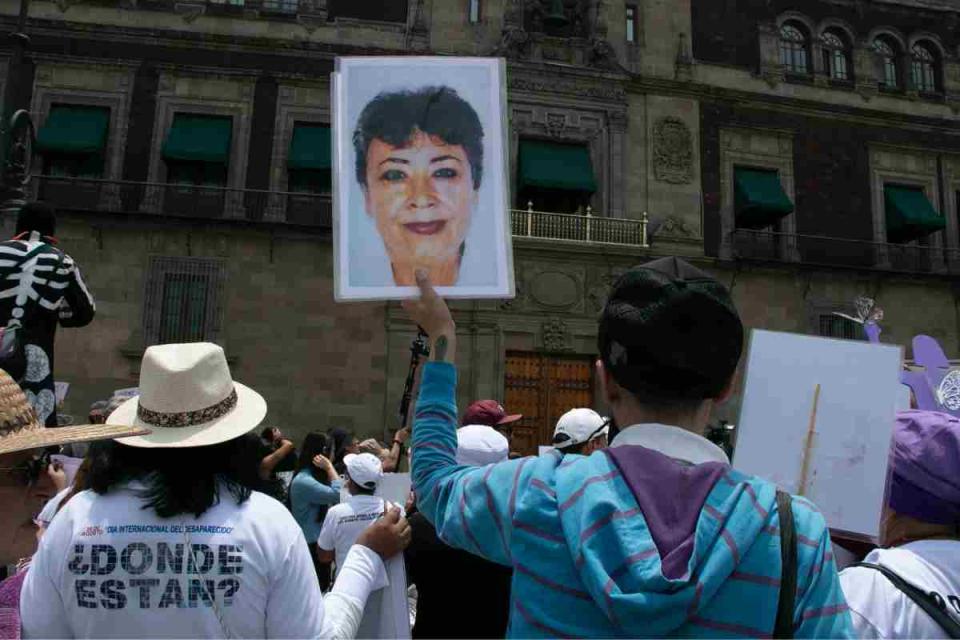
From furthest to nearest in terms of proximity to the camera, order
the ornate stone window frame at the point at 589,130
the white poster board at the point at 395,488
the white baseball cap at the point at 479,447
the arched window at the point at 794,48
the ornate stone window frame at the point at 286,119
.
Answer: the arched window at the point at 794,48
the ornate stone window frame at the point at 589,130
the ornate stone window frame at the point at 286,119
the white poster board at the point at 395,488
the white baseball cap at the point at 479,447

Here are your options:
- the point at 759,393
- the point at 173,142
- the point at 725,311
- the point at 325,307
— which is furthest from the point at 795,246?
the point at 725,311

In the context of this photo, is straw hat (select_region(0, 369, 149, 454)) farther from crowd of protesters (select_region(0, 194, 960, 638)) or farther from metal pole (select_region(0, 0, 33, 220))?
metal pole (select_region(0, 0, 33, 220))

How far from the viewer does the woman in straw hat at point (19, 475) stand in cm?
214

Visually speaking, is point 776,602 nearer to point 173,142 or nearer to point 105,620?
point 105,620

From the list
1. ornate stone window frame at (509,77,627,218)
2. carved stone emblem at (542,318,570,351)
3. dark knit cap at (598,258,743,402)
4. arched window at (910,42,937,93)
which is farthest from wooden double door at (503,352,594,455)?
dark knit cap at (598,258,743,402)

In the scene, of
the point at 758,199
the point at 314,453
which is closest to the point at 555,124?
the point at 758,199

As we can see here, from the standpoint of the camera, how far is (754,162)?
20.8 meters

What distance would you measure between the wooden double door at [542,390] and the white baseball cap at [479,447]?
547 inches

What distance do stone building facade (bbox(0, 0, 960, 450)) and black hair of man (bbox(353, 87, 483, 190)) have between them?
48.8ft

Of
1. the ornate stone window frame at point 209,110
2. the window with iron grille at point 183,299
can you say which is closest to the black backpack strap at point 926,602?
the window with iron grille at point 183,299

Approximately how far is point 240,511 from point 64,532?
468 millimetres

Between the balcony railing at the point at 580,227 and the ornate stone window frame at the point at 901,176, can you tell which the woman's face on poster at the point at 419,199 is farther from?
the ornate stone window frame at the point at 901,176

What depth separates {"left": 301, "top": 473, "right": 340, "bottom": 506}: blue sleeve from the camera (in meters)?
6.87

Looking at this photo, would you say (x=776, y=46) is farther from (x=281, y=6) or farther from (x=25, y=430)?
(x=25, y=430)
